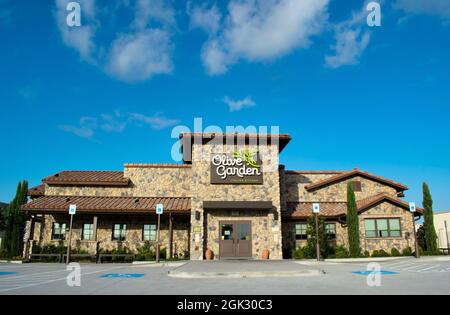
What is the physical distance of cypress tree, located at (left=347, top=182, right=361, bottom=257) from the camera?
2183 centimetres

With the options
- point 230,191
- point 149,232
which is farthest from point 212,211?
point 149,232

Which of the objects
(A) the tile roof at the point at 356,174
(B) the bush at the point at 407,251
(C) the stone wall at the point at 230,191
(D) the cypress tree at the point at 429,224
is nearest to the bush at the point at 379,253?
(B) the bush at the point at 407,251

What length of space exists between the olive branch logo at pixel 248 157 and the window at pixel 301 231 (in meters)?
5.04

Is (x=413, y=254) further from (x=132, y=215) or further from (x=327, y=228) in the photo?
(x=132, y=215)

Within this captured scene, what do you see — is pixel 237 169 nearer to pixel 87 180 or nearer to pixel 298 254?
pixel 298 254

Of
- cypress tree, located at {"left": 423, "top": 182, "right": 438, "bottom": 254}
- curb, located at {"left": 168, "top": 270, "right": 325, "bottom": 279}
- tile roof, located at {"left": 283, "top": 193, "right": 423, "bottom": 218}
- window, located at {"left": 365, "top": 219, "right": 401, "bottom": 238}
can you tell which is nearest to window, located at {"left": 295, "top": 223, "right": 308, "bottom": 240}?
tile roof, located at {"left": 283, "top": 193, "right": 423, "bottom": 218}

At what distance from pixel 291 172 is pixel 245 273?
1536 centimetres

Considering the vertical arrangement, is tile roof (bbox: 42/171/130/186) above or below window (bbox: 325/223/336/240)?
above

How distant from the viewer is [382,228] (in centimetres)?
2300

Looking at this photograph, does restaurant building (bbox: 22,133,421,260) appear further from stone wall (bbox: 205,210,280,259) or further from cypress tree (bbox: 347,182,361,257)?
cypress tree (bbox: 347,182,361,257)

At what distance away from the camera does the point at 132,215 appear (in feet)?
74.2

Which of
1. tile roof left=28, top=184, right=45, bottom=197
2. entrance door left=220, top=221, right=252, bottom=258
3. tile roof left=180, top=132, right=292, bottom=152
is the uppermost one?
tile roof left=180, top=132, right=292, bottom=152

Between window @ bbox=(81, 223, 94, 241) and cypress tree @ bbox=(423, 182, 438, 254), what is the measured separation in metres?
22.1
